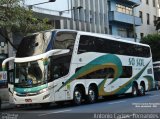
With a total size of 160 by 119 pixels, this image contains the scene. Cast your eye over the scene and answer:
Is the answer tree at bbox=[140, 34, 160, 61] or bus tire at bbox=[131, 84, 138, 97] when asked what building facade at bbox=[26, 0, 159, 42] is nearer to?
tree at bbox=[140, 34, 160, 61]

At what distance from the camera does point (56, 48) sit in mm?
23031

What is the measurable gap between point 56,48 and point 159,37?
3971cm

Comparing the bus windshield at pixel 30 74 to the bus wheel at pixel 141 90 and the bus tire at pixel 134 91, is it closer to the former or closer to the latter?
the bus tire at pixel 134 91

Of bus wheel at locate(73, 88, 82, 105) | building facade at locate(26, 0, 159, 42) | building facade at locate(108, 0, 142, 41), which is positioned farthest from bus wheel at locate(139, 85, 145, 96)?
building facade at locate(108, 0, 142, 41)

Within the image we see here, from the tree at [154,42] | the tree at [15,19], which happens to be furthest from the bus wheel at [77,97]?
the tree at [154,42]

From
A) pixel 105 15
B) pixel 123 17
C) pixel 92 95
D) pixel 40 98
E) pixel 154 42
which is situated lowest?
pixel 92 95

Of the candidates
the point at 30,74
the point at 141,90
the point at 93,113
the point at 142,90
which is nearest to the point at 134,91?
the point at 141,90

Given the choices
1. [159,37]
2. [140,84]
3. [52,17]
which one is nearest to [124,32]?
[159,37]

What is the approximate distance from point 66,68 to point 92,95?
3.17 metres

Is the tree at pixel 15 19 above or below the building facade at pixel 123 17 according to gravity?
below

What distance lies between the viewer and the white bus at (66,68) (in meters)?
22.4

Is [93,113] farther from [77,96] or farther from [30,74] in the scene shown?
[77,96]

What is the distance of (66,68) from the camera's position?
77.4 feet

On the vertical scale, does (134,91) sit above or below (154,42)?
below
